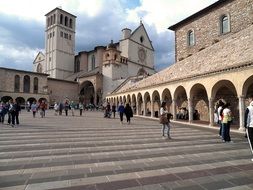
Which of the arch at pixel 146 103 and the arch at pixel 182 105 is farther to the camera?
the arch at pixel 146 103

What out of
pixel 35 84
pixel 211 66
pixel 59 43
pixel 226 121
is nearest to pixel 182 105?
pixel 211 66

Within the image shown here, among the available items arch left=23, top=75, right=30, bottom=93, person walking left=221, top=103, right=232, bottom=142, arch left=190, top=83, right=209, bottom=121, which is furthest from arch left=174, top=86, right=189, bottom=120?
arch left=23, top=75, right=30, bottom=93

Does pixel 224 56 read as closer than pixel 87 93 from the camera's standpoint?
Yes

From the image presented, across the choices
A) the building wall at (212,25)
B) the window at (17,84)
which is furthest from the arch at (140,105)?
the window at (17,84)

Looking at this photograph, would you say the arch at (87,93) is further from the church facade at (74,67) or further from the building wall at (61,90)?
the building wall at (61,90)

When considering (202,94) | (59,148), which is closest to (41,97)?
(202,94)

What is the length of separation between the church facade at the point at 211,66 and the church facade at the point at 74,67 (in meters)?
15.1

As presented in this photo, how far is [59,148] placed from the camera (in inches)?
324

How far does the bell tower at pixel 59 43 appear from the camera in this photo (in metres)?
62.0

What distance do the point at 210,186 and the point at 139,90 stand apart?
2483 centimetres

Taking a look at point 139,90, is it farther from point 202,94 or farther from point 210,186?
point 210,186

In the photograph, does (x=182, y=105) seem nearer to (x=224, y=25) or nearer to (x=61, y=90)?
(x=224, y=25)

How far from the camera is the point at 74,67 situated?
66.8 metres

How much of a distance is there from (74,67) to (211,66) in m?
52.8
